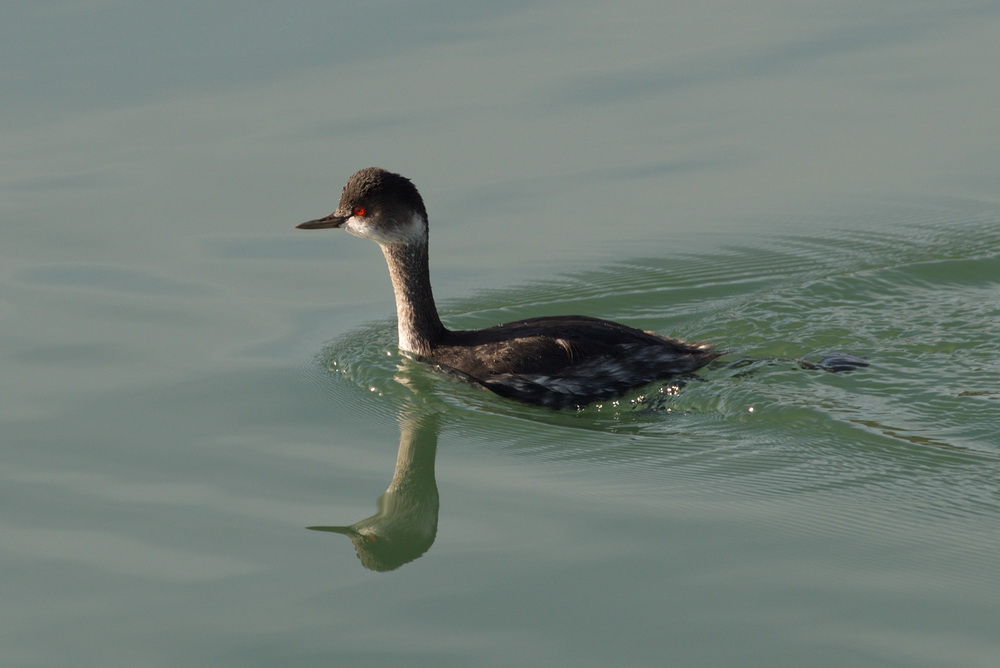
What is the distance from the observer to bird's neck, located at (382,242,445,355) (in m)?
10.4

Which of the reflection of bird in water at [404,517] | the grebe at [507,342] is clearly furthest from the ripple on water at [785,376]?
the reflection of bird in water at [404,517]

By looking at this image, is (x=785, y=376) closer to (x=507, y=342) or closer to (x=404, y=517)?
(x=507, y=342)

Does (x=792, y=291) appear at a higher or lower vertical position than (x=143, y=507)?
higher

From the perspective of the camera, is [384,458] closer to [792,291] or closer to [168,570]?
[168,570]

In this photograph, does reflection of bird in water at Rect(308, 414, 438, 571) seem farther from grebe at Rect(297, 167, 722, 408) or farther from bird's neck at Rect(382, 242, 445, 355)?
bird's neck at Rect(382, 242, 445, 355)

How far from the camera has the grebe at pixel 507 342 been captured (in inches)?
381

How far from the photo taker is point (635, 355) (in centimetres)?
979

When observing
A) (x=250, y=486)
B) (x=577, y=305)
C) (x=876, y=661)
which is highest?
(x=577, y=305)

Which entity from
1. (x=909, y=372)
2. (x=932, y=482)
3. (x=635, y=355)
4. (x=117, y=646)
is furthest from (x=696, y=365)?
(x=117, y=646)

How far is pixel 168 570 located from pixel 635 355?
146 inches

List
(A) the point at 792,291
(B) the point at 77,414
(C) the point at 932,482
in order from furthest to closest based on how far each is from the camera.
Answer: (A) the point at 792,291 → (B) the point at 77,414 → (C) the point at 932,482

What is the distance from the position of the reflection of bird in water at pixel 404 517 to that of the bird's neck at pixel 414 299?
1309 millimetres

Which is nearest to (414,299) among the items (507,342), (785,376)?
(507,342)

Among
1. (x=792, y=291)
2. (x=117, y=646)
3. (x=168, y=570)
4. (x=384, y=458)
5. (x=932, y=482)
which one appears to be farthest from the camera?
(x=792, y=291)
